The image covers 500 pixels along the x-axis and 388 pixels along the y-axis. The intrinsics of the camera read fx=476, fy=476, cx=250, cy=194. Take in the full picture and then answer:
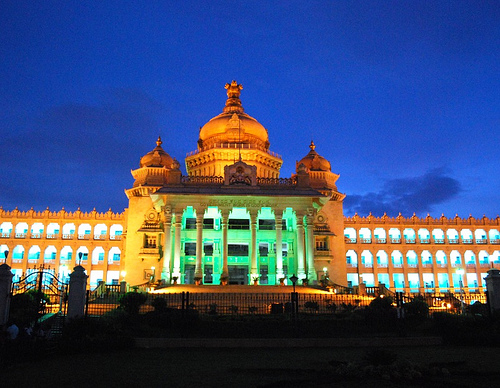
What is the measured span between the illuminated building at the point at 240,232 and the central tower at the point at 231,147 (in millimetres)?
138

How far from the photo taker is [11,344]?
14672mm

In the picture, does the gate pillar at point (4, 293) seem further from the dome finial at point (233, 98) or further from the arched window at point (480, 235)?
the arched window at point (480, 235)

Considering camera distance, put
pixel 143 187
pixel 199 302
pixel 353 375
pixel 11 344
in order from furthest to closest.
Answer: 1. pixel 143 187
2. pixel 199 302
3. pixel 11 344
4. pixel 353 375

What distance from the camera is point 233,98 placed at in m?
64.1

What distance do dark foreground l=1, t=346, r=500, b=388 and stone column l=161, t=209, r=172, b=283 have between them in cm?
2348

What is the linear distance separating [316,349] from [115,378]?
29.4 feet

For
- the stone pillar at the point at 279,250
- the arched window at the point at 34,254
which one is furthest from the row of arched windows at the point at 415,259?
the arched window at the point at 34,254

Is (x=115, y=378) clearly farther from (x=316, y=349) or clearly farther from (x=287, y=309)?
(x=287, y=309)

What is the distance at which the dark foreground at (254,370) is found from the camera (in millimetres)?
11820

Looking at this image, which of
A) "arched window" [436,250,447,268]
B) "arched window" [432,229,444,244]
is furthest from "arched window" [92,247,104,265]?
"arched window" [436,250,447,268]

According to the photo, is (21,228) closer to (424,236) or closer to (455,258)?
(424,236)

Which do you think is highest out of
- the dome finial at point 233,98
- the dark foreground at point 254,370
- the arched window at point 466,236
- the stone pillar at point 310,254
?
the dome finial at point 233,98

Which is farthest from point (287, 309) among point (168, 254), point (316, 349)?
point (168, 254)

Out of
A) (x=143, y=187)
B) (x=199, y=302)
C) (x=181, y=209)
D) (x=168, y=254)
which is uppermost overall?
(x=143, y=187)
